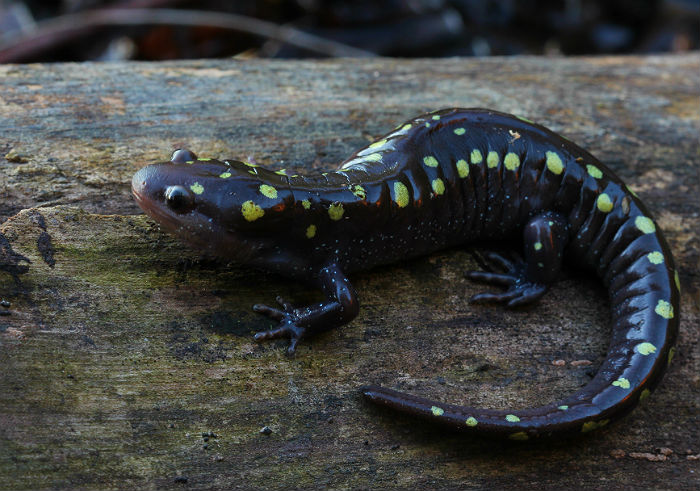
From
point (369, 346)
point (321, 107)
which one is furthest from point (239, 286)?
point (321, 107)

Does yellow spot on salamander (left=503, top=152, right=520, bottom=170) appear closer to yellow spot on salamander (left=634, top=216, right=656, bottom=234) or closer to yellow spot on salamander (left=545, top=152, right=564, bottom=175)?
yellow spot on salamander (left=545, top=152, right=564, bottom=175)

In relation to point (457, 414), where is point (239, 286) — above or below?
above

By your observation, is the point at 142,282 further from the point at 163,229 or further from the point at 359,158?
the point at 359,158

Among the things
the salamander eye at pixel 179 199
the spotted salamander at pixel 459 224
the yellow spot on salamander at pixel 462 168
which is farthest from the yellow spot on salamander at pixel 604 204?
the salamander eye at pixel 179 199

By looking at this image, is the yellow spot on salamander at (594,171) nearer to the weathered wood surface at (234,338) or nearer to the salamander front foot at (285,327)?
the weathered wood surface at (234,338)

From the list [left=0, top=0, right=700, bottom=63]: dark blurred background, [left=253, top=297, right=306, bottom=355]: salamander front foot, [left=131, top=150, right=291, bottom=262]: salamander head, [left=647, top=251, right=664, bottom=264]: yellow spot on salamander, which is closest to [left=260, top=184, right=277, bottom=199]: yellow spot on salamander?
[left=131, top=150, right=291, bottom=262]: salamander head

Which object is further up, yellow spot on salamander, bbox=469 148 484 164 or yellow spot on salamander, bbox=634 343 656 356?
yellow spot on salamander, bbox=469 148 484 164
